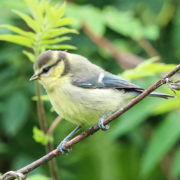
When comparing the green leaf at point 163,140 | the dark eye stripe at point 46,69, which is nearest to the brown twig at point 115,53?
the green leaf at point 163,140

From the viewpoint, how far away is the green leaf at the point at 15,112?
3506 millimetres

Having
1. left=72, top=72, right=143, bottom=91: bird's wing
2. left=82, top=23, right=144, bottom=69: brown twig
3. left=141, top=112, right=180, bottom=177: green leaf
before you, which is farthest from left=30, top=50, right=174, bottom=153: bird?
left=82, top=23, right=144, bottom=69: brown twig

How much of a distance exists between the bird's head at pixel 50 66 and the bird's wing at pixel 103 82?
134 millimetres

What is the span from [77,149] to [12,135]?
2.32 ft

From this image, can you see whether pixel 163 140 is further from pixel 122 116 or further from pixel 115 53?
pixel 115 53

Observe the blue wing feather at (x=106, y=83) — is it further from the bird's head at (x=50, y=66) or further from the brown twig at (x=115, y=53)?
the brown twig at (x=115, y=53)

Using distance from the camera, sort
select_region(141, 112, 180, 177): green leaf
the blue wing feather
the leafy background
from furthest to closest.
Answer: the leafy background < select_region(141, 112, 180, 177): green leaf < the blue wing feather

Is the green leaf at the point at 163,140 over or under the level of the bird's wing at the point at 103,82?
under

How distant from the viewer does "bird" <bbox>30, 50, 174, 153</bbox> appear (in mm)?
2594

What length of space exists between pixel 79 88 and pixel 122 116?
34.9 inches

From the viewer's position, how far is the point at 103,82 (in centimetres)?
282

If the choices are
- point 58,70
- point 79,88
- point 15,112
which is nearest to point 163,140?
point 79,88

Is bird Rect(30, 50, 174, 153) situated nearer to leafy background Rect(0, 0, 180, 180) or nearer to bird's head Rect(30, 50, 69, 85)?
bird's head Rect(30, 50, 69, 85)

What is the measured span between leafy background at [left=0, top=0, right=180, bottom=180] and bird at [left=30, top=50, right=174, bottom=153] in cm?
15
